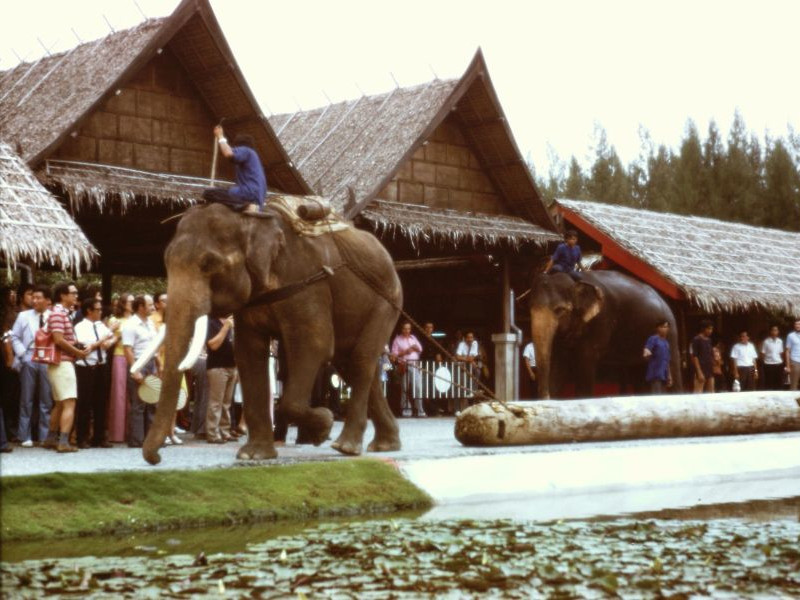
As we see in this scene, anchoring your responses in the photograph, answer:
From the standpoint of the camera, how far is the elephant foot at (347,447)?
45.8 feet

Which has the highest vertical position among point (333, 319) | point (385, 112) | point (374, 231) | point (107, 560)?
point (385, 112)

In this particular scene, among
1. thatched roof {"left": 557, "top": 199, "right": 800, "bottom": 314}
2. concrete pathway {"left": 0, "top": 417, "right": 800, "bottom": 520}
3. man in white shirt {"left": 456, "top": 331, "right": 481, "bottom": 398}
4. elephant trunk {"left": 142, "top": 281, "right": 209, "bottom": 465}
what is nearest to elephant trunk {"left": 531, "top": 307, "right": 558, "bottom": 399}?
concrete pathway {"left": 0, "top": 417, "right": 800, "bottom": 520}

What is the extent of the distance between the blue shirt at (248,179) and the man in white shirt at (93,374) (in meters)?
3.19

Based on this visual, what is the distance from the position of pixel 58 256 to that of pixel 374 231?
24.6ft

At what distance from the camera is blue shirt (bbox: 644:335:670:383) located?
22234 mm

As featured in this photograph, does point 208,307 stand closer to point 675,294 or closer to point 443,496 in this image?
point 443,496

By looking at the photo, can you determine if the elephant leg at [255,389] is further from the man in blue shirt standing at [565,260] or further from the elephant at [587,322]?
the man in blue shirt standing at [565,260]

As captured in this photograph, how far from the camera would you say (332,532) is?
33.6 ft

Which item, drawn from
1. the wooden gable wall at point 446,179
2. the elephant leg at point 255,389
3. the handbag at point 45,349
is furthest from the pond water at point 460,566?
the wooden gable wall at point 446,179

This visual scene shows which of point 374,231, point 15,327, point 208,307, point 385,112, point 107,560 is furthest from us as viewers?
Answer: point 385,112

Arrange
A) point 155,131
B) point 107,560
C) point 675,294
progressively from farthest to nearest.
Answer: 1. point 675,294
2. point 155,131
3. point 107,560

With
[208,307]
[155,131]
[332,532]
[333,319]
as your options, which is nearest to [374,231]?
[155,131]

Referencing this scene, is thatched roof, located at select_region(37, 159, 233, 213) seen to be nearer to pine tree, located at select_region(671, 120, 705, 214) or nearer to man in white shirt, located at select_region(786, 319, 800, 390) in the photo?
man in white shirt, located at select_region(786, 319, 800, 390)

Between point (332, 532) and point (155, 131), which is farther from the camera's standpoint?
point (155, 131)
